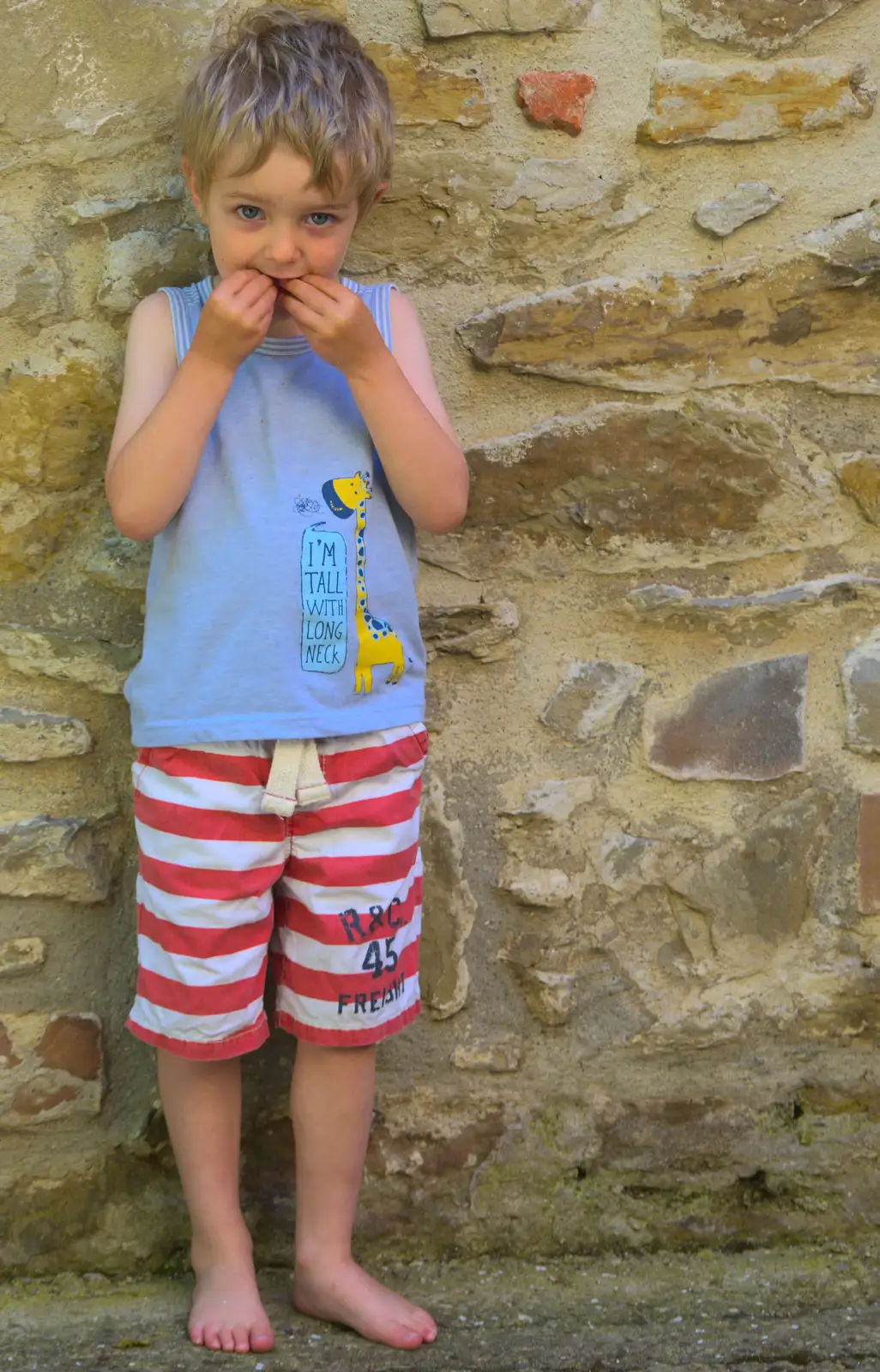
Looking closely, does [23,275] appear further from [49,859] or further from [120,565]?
[49,859]

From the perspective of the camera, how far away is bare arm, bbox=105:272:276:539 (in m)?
1.44

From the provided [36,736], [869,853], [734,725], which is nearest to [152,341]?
[36,736]

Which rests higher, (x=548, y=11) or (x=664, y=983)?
(x=548, y=11)

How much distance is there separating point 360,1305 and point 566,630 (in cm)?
85

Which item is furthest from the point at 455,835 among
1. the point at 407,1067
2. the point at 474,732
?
the point at 407,1067

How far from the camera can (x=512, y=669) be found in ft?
5.85

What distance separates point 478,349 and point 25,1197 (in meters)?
1.21

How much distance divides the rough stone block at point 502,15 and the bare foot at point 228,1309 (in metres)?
1.50

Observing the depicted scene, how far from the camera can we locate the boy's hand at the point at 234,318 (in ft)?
4.69

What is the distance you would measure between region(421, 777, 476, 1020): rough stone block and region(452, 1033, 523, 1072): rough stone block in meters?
0.05

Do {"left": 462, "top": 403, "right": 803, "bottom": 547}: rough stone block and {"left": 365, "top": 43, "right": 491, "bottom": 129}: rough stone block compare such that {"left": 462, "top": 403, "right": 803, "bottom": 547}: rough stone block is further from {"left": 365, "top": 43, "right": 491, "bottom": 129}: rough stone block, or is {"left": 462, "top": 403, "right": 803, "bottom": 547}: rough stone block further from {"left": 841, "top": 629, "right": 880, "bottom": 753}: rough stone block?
{"left": 365, "top": 43, "right": 491, "bottom": 129}: rough stone block

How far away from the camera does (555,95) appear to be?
1684 millimetres

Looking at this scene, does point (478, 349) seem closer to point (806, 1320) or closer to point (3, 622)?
point (3, 622)

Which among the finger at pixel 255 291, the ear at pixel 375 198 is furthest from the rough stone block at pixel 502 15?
the finger at pixel 255 291
